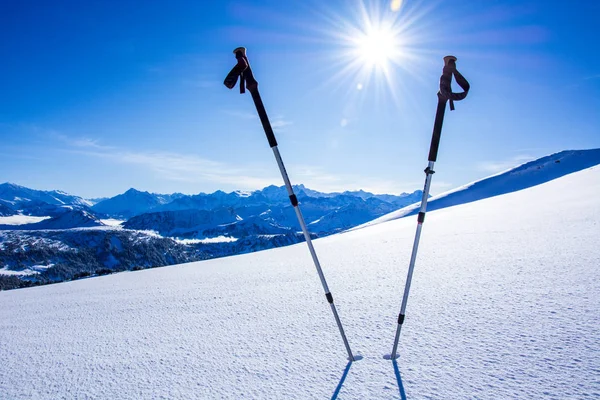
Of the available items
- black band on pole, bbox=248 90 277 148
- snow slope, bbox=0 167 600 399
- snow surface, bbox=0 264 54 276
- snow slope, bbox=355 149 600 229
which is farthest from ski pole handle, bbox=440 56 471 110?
snow surface, bbox=0 264 54 276

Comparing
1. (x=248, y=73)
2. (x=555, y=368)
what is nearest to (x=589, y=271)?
(x=555, y=368)

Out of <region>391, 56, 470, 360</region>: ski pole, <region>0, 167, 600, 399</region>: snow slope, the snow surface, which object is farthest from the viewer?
the snow surface

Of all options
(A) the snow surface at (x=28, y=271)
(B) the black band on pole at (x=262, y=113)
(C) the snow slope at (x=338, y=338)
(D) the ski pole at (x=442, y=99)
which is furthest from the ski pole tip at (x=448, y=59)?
(A) the snow surface at (x=28, y=271)

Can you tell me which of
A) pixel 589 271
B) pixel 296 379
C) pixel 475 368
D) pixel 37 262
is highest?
pixel 589 271

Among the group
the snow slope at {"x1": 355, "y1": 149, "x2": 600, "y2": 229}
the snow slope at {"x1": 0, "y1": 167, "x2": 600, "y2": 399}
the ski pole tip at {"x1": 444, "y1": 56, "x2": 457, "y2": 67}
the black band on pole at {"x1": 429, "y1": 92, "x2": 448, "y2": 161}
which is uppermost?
the snow slope at {"x1": 355, "y1": 149, "x2": 600, "y2": 229}

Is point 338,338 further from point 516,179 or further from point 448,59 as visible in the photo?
point 516,179

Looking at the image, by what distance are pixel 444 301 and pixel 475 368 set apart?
5.34 ft

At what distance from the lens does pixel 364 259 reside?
8.30 m

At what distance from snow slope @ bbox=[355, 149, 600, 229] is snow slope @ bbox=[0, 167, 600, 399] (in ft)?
144

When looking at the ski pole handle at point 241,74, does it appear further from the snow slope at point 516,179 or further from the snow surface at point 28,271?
the snow surface at point 28,271

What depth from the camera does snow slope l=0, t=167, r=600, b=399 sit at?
8.50ft

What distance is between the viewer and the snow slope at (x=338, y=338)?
8.50 ft

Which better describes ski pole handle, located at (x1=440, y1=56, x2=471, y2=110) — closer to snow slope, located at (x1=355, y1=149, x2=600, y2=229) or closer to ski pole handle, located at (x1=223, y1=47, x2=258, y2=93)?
ski pole handle, located at (x1=223, y1=47, x2=258, y2=93)

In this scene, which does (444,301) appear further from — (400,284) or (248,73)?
(248,73)
